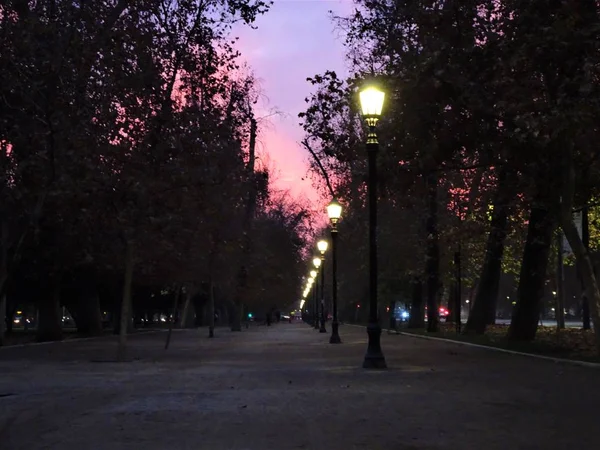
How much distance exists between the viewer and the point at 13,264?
12.2 m

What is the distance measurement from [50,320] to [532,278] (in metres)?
26.1

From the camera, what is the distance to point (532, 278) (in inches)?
968

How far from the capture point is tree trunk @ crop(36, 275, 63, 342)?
39438mm

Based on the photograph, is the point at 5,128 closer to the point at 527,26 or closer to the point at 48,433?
the point at 48,433

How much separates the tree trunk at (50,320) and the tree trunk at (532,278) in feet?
79.8

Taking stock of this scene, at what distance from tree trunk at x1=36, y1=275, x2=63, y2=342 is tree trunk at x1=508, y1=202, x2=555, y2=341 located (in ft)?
79.8

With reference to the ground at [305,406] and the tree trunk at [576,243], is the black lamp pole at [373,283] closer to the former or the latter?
the ground at [305,406]

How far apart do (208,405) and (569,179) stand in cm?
1112

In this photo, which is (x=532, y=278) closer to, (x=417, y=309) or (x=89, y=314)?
(x=417, y=309)

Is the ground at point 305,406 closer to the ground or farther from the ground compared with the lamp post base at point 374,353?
closer to the ground

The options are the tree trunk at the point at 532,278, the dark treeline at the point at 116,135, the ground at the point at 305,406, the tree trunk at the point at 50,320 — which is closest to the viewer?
the ground at the point at 305,406

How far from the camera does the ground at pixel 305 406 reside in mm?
8086

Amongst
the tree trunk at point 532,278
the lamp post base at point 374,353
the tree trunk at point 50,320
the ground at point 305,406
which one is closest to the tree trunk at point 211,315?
the tree trunk at point 50,320

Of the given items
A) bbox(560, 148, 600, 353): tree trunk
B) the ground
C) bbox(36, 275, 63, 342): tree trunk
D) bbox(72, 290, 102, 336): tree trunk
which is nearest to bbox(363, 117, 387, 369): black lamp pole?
the ground
